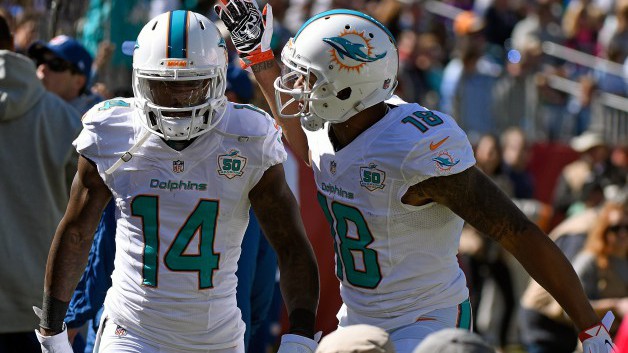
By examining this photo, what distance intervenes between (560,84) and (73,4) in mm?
6877

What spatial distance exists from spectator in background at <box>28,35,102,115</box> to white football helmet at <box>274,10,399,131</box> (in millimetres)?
2133

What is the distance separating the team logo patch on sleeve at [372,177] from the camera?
4098mm

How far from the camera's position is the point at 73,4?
7.29 m

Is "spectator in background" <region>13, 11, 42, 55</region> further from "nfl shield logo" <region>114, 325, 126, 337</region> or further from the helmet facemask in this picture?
"nfl shield logo" <region>114, 325, 126, 337</region>

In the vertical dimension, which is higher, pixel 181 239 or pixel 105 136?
pixel 105 136

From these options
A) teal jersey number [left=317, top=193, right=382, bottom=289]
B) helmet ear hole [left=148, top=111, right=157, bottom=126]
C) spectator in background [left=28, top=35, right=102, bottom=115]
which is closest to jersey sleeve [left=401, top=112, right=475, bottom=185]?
teal jersey number [left=317, top=193, right=382, bottom=289]

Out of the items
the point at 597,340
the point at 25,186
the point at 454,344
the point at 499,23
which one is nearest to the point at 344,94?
the point at 597,340

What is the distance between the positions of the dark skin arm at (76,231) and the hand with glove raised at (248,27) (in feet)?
2.83

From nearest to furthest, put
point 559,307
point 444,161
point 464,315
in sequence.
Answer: point 444,161
point 464,315
point 559,307

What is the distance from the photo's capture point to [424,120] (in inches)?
163

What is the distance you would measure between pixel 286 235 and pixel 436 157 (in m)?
0.62

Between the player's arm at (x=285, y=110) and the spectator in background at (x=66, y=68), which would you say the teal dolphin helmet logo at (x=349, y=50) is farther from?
the spectator in background at (x=66, y=68)

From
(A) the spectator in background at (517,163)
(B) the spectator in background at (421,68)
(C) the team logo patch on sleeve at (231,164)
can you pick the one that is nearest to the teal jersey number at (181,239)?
(C) the team logo patch on sleeve at (231,164)

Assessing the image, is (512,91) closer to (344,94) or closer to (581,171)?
(581,171)
